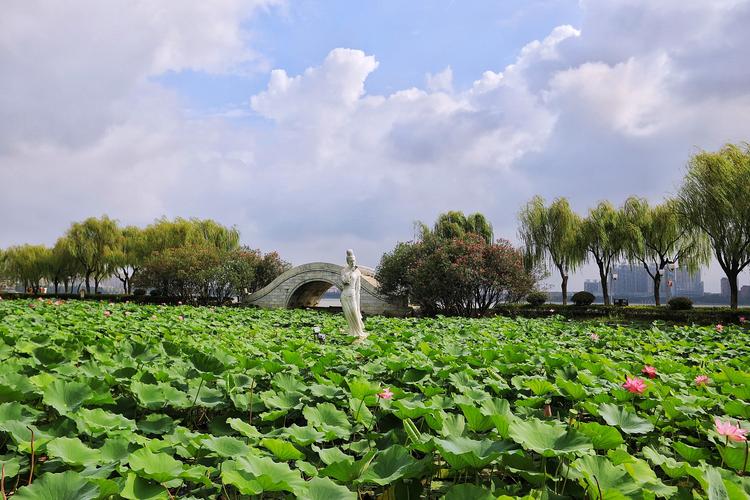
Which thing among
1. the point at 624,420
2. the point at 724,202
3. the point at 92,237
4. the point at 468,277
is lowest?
the point at 624,420

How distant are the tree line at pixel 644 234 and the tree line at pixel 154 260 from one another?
59.3ft

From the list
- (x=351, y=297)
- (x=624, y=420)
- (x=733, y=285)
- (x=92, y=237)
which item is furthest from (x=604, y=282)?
(x=92, y=237)

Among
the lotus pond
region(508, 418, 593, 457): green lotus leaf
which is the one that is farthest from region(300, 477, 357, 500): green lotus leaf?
region(508, 418, 593, 457): green lotus leaf

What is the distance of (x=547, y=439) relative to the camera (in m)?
1.79

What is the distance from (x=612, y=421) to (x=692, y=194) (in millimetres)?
22348

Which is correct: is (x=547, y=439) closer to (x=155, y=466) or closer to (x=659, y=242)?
(x=155, y=466)

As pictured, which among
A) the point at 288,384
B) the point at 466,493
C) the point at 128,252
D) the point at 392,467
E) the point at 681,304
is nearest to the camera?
the point at 466,493

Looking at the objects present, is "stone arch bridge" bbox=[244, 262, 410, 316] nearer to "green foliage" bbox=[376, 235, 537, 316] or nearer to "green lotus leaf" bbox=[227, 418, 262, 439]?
"green foliage" bbox=[376, 235, 537, 316]

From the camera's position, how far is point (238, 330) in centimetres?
828

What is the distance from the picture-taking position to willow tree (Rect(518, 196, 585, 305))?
28672 millimetres

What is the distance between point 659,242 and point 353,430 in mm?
29582

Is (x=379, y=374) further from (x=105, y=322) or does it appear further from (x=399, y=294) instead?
(x=399, y=294)

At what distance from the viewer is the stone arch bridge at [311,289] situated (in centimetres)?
2627

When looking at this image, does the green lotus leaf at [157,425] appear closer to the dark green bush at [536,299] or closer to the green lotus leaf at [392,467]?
the green lotus leaf at [392,467]
